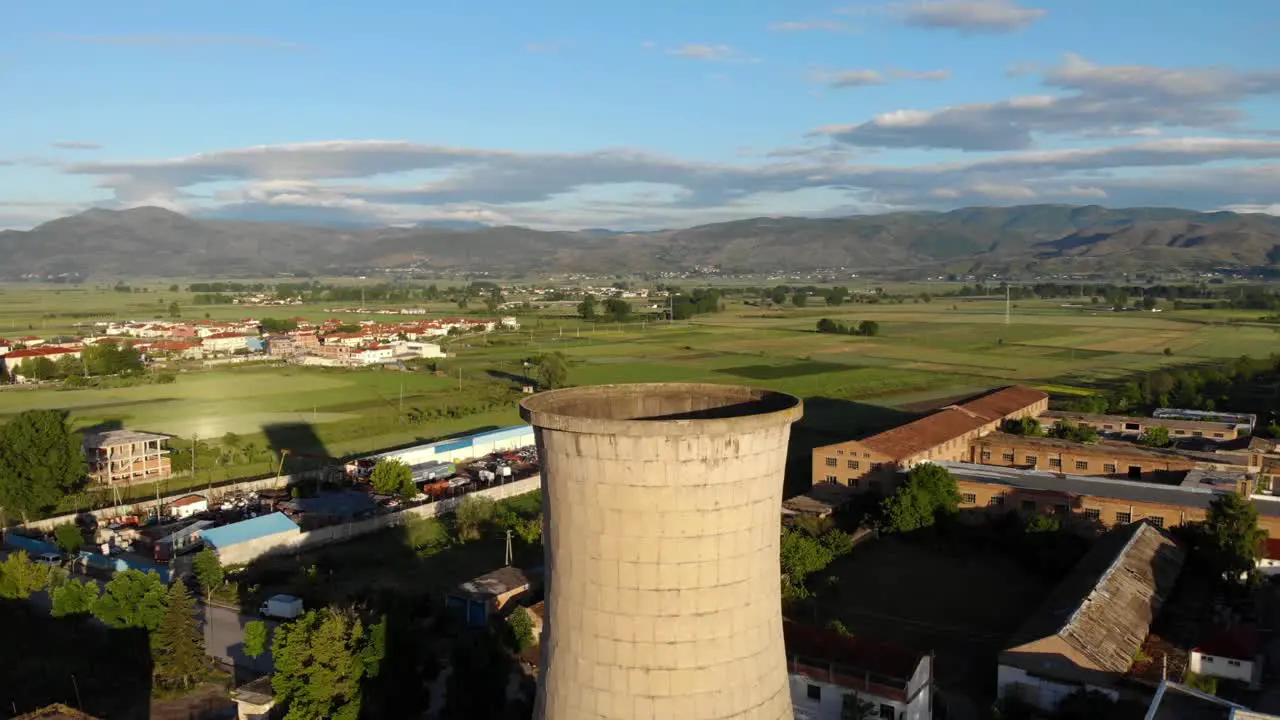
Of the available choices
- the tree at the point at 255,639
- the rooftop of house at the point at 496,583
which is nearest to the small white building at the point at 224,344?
the rooftop of house at the point at 496,583

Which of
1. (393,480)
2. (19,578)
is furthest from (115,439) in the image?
(19,578)

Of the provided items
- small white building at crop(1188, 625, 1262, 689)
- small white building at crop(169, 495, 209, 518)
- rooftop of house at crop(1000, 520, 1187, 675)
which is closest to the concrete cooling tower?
Result: rooftop of house at crop(1000, 520, 1187, 675)

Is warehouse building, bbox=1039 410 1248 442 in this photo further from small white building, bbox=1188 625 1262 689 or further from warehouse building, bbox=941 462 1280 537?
small white building, bbox=1188 625 1262 689

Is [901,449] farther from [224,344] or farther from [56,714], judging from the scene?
[224,344]

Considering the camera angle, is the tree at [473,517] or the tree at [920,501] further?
the tree at [473,517]

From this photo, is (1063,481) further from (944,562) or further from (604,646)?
(604,646)

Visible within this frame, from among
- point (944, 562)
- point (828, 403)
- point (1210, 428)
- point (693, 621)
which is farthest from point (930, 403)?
point (693, 621)

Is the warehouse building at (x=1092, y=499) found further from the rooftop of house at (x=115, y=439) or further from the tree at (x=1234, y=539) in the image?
the rooftop of house at (x=115, y=439)
